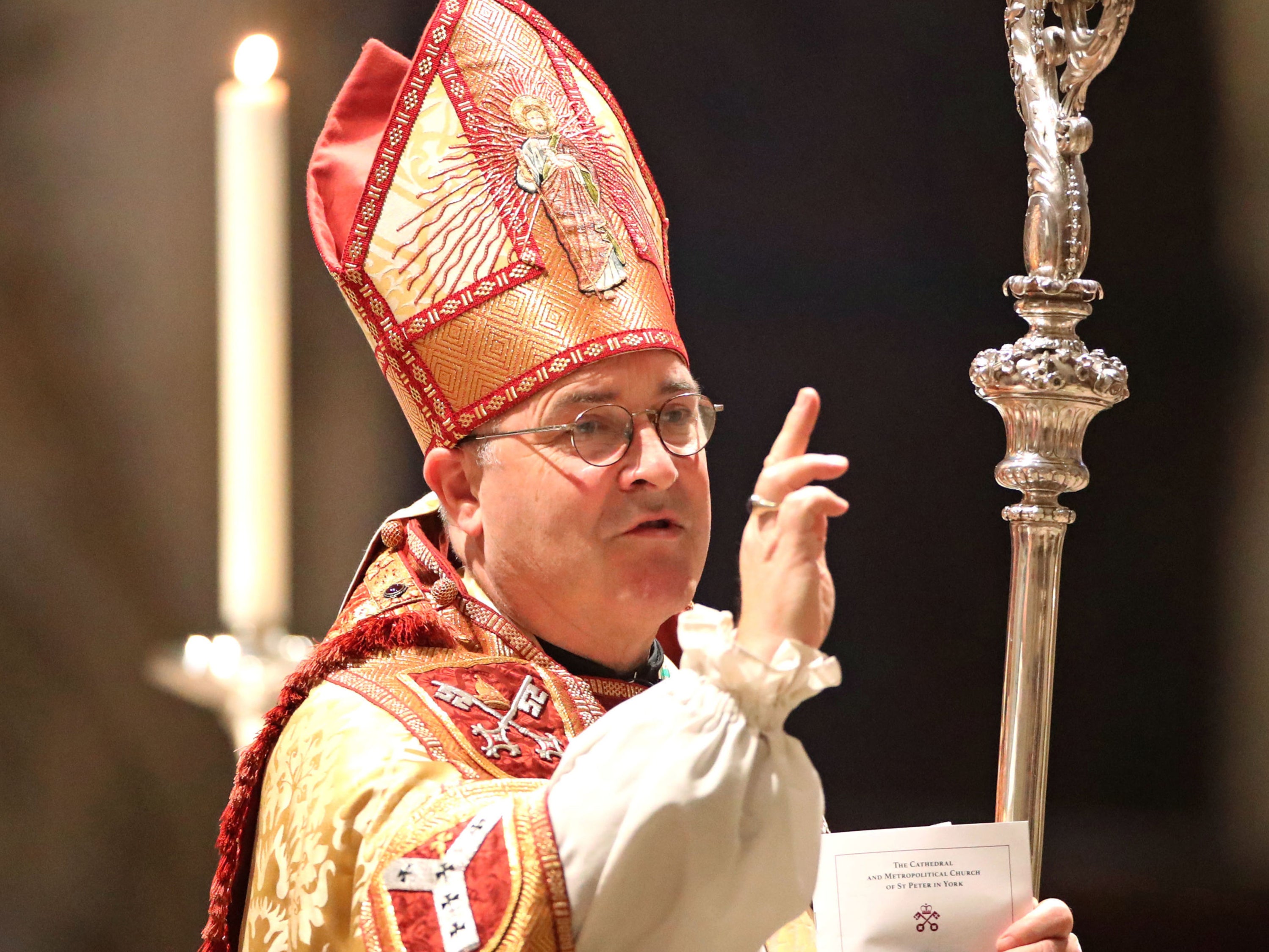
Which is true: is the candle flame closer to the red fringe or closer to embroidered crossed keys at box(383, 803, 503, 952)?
the red fringe

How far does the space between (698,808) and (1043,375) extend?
3.15 ft

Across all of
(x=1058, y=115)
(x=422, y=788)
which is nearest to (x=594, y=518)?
(x=422, y=788)

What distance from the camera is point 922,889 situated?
2.43 metres

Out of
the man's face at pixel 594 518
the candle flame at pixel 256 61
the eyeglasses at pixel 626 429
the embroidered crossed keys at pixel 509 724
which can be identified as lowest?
the embroidered crossed keys at pixel 509 724

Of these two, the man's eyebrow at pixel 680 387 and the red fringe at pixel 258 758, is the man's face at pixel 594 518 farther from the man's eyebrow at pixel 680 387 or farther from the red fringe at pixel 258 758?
the red fringe at pixel 258 758

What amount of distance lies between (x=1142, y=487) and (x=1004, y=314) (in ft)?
1.83

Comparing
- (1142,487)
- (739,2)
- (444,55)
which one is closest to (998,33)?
(739,2)

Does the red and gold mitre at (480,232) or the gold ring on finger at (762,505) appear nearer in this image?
the gold ring on finger at (762,505)

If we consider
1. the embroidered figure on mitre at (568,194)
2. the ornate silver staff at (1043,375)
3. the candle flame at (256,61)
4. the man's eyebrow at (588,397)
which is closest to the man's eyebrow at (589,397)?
the man's eyebrow at (588,397)

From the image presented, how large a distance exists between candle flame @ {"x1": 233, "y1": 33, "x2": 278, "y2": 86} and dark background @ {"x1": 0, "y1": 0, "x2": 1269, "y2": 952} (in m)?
0.52

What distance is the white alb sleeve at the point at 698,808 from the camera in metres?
1.95

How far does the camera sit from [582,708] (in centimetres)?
256

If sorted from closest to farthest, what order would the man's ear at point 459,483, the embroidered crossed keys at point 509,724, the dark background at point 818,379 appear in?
the embroidered crossed keys at point 509,724 < the man's ear at point 459,483 < the dark background at point 818,379

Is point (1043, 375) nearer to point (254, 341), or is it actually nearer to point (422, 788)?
point (422, 788)
